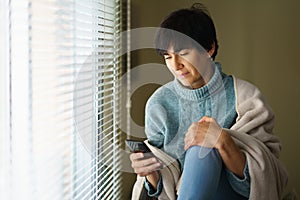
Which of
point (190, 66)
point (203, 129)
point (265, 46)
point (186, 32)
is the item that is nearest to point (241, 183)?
point (203, 129)

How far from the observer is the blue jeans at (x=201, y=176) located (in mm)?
1528

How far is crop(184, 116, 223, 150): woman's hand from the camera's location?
1.59 m

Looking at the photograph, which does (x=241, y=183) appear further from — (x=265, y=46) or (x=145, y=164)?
(x=265, y=46)

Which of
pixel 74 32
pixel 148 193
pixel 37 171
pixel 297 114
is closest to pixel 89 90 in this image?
pixel 74 32

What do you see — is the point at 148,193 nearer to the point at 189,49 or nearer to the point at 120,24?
the point at 189,49

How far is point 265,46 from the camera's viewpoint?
96.0 inches

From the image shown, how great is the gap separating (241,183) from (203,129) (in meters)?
0.22

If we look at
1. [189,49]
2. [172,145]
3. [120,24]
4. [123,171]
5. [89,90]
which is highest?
[120,24]

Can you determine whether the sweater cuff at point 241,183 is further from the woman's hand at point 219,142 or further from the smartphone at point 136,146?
the smartphone at point 136,146

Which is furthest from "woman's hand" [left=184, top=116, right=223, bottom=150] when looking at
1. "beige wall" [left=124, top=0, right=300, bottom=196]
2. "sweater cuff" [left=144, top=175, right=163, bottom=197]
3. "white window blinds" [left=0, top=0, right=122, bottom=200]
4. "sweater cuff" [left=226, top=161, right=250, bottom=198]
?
"beige wall" [left=124, top=0, right=300, bottom=196]

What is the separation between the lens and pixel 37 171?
122 centimetres

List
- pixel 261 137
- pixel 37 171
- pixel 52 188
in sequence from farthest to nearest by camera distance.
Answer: pixel 261 137, pixel 52 188, pixel 37 171

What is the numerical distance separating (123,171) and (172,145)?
577 millimetres

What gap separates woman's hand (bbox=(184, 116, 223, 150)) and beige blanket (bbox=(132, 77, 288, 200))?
0.27 ft
